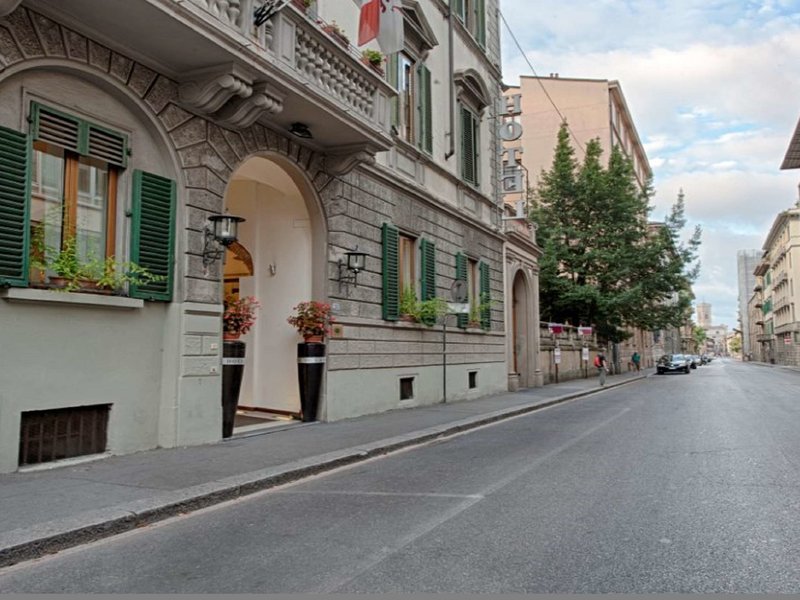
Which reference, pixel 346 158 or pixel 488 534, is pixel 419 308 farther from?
pixel 488 534

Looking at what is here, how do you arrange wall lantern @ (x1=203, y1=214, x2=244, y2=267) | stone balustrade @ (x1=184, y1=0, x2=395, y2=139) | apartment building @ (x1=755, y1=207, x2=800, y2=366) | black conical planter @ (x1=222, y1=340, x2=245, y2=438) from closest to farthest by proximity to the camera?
1. stone balustrade @ (x1=184, y1=0, x2=395, y2=139)
2. wall lantern @ (x1=203, y1=214, x2=244, y2=267)
3. black conical planter @ (x1=222, y1=340, x2=245, y2=438)
4. apartment building @ (x1=755, y1=207, x2=800, y2=366)

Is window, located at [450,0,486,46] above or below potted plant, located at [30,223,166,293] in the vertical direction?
above


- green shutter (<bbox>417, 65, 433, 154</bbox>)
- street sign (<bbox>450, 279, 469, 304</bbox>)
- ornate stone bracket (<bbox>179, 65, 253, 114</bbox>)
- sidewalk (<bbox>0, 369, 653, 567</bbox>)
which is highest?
green shutter (<bbox>417, 65, 433, 154</bbox>)

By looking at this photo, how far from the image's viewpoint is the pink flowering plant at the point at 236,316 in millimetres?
9891

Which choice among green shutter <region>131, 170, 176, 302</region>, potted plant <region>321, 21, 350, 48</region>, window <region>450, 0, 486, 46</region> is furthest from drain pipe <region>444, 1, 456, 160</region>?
green shutter <region>131, 170, 176, 302</region>

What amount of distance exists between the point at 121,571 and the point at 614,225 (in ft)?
107

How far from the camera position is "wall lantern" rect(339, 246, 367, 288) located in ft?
41.3

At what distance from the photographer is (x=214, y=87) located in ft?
29.1

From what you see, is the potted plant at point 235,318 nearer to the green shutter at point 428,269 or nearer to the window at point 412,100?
the green shutter at point 428,269

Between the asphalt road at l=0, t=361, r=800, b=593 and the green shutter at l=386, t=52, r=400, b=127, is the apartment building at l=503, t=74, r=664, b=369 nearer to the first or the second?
the green shutter at l=386, t=52, r=400, b=127

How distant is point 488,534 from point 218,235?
19.5 ft

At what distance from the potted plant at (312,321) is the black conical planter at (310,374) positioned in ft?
0.47

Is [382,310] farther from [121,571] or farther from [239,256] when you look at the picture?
[121,571]

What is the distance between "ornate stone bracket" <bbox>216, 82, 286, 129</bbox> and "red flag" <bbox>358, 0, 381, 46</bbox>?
311 centimetres
